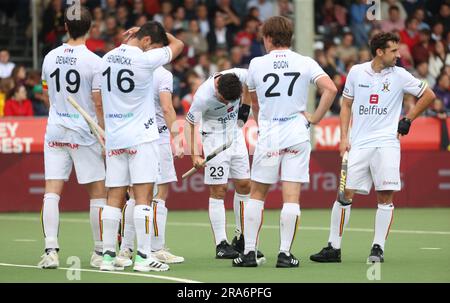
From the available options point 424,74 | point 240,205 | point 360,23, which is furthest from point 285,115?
point 360,23

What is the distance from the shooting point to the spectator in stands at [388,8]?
26.4 metres

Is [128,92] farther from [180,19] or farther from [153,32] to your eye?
[180,19]

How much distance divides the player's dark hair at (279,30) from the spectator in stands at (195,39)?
1303cm

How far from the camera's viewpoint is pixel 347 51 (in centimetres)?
2495

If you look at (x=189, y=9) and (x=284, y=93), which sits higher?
(x=189, y=9)

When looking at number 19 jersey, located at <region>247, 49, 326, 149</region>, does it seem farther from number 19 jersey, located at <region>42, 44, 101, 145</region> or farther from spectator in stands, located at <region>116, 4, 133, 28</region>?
spectator in stands, located at <region>116, 4, 133, 28</region>

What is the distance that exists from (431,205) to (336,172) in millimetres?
1703

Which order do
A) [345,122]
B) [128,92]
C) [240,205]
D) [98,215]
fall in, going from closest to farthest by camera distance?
[128,92] < [98,215] < [345,122] < [240,205]

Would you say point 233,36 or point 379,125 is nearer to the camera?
point 379,125

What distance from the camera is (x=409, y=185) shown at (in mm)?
20359

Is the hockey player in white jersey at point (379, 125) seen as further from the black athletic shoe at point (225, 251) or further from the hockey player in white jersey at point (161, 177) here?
the hockey player in white jersey at point (161, 177)

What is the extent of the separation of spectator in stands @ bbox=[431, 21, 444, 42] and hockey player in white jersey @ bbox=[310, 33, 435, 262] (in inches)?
541

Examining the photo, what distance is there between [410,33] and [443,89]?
2736 mm

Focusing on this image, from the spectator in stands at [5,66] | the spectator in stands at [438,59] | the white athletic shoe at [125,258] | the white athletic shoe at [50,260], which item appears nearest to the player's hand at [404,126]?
the white athletic shoe at [125,258]
